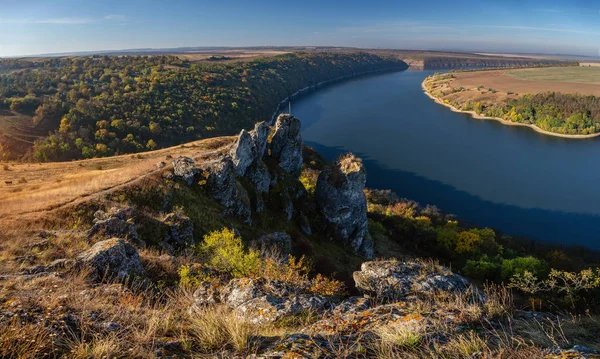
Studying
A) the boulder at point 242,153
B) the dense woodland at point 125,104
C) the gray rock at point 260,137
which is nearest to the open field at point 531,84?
the dense woodland at point 125,104

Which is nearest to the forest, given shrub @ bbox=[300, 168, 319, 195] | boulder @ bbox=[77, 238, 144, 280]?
shrub @ bbox=[300, 168, 319, 195]

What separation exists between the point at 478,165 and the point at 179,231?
80172 millimetres

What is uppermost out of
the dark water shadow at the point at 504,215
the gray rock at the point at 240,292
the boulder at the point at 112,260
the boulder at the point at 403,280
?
the gray rock at the point at 240,292

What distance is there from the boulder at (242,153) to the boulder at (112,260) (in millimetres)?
20121

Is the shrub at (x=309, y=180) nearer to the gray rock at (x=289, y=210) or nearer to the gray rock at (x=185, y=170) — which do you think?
the gray rock at (x=289, y=210)

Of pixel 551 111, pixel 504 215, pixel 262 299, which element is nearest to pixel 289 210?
pixel 262 299

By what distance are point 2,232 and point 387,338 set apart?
16166mm

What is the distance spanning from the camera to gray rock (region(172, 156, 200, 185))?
25.3 metres

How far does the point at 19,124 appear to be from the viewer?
68938 millimetres

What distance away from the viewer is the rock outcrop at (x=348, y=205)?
3525 centimetres

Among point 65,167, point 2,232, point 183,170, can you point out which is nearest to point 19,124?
point 65,167

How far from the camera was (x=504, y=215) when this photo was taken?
57125 mm

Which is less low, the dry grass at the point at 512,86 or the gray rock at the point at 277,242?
the dry grass at the point at 512,86

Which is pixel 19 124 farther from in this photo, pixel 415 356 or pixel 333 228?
pixel 415 356
